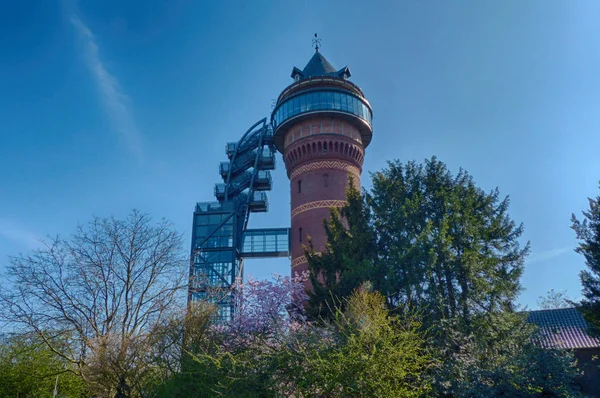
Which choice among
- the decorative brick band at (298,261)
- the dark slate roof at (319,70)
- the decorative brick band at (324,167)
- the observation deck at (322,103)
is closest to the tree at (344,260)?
the decorative brick band at (298,261)

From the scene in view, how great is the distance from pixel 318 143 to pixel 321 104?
2.72 metres

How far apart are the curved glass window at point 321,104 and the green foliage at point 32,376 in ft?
64.7

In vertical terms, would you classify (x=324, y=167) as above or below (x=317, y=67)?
below

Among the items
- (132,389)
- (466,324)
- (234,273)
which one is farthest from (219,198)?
(466,324)

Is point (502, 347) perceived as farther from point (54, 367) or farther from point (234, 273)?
point (234, 273)

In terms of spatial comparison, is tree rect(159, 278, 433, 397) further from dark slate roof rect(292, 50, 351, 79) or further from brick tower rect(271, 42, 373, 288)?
dark slate roof rect(292, 50, 351, 79)

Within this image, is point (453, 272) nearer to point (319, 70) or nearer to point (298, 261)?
point (298, 261)

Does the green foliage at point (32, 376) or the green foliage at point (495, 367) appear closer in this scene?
the green foliage at point (495, 367)

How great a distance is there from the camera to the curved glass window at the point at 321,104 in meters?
30.2

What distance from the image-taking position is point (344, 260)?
17.0m

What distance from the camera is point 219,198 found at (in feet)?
134

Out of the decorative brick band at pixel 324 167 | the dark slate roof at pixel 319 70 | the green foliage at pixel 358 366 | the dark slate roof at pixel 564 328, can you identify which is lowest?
the green foliage at pixel 358 366

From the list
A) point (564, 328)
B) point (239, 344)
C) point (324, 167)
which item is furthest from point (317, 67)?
point (239, 344)

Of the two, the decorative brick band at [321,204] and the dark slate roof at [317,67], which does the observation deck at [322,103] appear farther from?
the decorative brick band at [321,204]
